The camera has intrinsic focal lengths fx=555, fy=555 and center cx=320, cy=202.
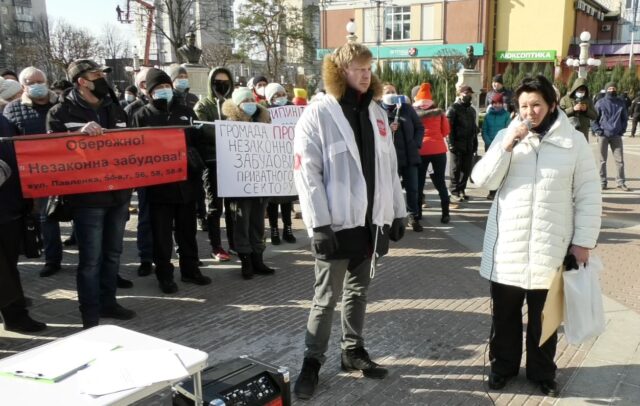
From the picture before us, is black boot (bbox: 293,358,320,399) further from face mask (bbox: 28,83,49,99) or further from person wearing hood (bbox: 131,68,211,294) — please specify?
face mask (bbox: 28,83,49,99)

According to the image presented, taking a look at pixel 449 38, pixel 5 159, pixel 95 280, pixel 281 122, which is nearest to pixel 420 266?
pixel 281 122

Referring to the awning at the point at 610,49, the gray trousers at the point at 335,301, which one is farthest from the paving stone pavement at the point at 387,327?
the awning at the point at 610,49

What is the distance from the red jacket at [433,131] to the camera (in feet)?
28.3

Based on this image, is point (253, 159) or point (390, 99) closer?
point (253, 159)

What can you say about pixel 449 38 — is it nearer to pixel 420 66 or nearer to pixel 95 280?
pixel 420 66

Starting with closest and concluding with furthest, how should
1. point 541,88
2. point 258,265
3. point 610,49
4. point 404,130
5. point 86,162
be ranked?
1. point 541,88
2. point 86,162
3. point 258,265
4. point 404,130
5. point 610,49

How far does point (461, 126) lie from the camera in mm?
9750

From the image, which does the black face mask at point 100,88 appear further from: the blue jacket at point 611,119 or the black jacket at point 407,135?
the blue jacket at point 611,119

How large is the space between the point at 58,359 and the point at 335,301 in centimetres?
179

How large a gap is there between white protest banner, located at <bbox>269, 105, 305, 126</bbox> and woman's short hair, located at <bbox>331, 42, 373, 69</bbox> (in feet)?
12.4

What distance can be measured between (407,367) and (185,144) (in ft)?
10.2

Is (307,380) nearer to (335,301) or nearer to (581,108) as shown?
(335,301)

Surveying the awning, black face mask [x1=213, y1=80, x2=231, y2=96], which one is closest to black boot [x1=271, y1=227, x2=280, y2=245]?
black face mask [x1=213, y1=80, x2=231, y2=96]

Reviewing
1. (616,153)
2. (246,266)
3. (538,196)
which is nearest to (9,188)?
(246,266)
